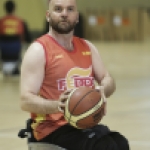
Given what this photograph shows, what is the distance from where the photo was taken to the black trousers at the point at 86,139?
3449mm

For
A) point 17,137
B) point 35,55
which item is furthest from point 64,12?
point 17,137

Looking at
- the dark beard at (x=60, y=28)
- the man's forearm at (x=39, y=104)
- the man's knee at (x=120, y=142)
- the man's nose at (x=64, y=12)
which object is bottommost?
the man's knee at (x=120, y=142)

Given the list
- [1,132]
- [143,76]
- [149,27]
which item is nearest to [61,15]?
[1,132]

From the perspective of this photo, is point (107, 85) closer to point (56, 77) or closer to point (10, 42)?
point (56, 77)

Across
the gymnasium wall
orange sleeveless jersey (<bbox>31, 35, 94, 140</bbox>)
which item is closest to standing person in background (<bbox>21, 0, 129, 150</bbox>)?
orange sleeveless jersey (<bbox>31, 35, 94, 140</bbox>)

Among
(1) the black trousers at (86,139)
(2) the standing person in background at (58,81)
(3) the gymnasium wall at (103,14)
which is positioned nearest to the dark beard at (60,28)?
(2) the standing person in background at (58,81)

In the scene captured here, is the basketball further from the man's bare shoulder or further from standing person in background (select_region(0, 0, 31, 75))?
standing person in background (select_region(0, 0, 31, 75))

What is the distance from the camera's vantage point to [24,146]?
211 inches

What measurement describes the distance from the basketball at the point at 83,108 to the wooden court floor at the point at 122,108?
1959 millimetres

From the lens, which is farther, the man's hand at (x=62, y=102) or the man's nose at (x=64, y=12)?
the man's nose at (x=64, y=12)

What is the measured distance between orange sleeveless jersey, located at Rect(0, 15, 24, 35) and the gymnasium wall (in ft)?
27.8

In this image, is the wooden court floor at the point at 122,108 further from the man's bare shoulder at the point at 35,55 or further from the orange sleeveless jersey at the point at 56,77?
the man's bare shoulder at the point at 35,55

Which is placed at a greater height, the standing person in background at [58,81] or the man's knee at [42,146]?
the standing person in background at [58,81]

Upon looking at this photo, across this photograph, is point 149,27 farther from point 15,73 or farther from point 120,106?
point 120,106
